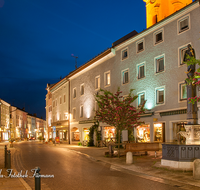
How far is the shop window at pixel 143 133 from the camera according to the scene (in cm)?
2316

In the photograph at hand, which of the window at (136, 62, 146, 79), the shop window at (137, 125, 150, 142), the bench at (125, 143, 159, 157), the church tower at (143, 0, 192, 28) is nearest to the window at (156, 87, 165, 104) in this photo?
the window at (136, 62, 146, 79)

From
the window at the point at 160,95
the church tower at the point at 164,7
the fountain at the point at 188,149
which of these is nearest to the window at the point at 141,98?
the window at the point at 160,95

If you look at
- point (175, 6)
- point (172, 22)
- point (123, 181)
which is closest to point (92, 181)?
point (123, 181)

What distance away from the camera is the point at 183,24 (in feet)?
65.6

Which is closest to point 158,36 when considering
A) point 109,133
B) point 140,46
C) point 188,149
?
point 140,46

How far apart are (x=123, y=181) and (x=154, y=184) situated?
1.17m

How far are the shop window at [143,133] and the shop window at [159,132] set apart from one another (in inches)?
44.5

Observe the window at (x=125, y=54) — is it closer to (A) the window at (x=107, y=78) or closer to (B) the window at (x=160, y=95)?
(A) the window at (x=107, y=78)

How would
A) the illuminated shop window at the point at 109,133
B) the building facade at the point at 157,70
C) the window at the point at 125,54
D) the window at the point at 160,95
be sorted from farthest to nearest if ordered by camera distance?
the illuminated shop window at the point at 109,133
the window at the point at 125,54
the window at the point at 160,95
the building facade at the point at 157,70

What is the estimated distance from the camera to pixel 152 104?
22344 millimetres

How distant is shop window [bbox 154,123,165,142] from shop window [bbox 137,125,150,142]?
44.5 inches

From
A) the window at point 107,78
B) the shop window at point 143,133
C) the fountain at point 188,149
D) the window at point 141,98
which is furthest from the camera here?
the window at point 107,78

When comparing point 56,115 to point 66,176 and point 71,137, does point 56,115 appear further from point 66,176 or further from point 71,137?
point 66,176

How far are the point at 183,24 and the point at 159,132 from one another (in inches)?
363
